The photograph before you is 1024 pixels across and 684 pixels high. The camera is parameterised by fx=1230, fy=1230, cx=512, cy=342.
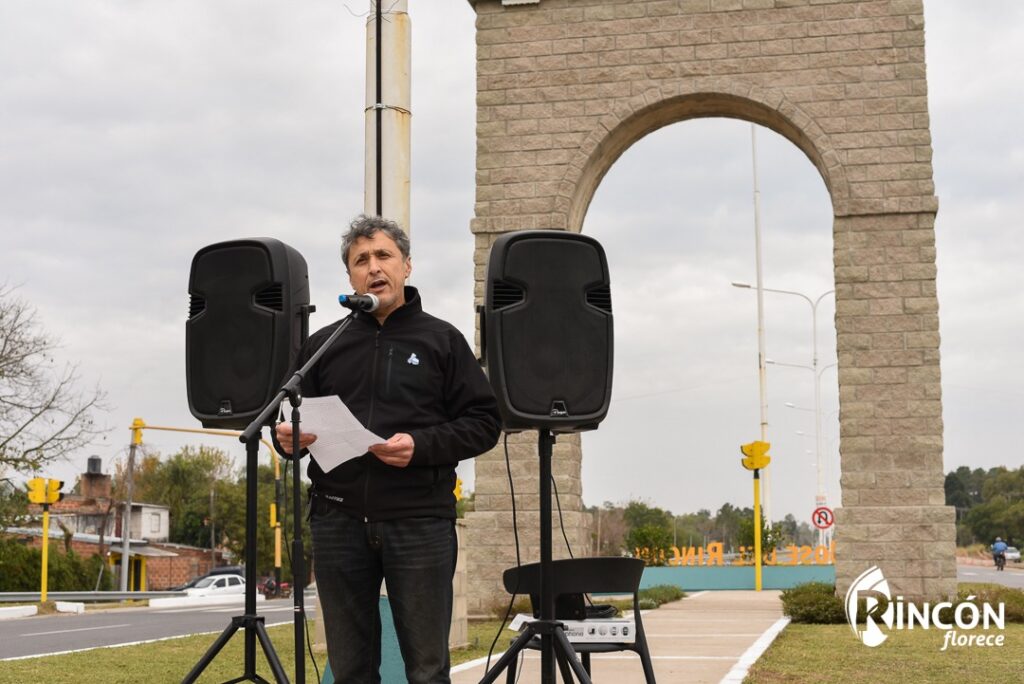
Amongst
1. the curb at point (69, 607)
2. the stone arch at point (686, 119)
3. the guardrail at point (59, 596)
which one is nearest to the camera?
the stone arch at point (686, 119)

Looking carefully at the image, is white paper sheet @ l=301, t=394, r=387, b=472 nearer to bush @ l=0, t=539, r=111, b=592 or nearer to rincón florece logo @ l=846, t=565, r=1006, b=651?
rincón florece logo @ l=846, t=565, r=1006, b=651

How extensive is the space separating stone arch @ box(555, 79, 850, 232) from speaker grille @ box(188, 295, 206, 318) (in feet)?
30.7

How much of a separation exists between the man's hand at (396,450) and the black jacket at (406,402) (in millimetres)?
32

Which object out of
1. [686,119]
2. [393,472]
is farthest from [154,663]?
[686,119]

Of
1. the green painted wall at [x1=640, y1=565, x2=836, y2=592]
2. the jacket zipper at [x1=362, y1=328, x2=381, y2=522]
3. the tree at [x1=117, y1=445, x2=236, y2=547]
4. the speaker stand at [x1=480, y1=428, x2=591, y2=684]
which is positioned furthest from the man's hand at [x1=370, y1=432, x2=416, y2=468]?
the tree at [x1=117, y1=445, x2=236, y2=547]

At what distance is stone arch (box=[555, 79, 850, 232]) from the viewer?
1384 cm

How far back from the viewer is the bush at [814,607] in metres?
12.4

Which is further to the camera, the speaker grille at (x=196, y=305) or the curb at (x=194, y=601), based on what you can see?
the curb at (x=194, y=601)

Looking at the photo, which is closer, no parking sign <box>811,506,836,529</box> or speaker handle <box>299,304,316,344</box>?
speaker handle <box>299,304,316,344</box>

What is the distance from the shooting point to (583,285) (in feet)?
15.2

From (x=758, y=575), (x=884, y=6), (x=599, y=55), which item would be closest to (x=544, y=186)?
(x=599, y=55)

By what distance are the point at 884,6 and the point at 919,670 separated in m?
8.31

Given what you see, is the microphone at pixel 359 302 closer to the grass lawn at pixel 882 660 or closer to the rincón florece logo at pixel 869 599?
the grass lawn at pixel 882 660

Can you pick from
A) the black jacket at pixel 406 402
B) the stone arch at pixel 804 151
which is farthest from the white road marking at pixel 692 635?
the black jacket at pixel 406 402
